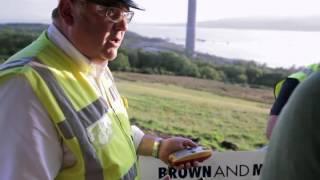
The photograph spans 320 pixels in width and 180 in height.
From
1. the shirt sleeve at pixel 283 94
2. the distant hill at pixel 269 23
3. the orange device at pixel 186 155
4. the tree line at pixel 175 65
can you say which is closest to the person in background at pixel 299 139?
the orange device at pixel 186 155

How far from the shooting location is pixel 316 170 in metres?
0.48

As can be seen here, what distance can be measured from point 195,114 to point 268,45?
1.44 feet

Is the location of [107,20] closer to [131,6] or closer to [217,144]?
[131,6]

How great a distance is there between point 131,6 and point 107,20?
8 centimetres

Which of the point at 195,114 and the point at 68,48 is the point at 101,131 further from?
the point at 195,114

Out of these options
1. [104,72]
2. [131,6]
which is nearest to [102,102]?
[104,72]

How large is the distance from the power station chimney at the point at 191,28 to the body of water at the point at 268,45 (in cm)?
4

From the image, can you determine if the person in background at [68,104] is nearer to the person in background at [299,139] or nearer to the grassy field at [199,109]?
the person in background at [299,139]

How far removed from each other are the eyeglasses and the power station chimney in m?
0.78

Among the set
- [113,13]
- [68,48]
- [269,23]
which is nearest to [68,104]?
[68,48]

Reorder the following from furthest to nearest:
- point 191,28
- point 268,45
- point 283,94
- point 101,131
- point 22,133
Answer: point 268,45 → point 191,28 → point 283,94 → point 101,131 → point 22,133

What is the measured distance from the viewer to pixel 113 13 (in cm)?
112

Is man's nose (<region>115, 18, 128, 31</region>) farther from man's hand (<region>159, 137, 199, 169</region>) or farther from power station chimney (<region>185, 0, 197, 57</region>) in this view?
power station chimney (<region>185, 0, 197, 57</region>)

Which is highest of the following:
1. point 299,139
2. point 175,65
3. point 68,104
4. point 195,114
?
point 299,139
